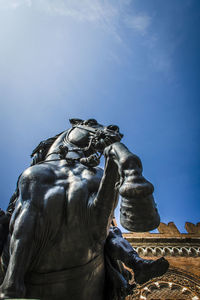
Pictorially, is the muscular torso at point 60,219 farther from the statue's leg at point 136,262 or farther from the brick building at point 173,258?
the brick building at point 173,258

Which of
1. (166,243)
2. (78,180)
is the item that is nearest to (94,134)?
(78,180)

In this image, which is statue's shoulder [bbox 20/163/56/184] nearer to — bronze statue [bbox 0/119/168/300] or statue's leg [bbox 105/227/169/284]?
bronze statue [bbox 0/119/168/300]

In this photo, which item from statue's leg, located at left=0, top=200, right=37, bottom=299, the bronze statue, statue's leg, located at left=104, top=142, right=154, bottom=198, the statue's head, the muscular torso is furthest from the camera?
the statue's head

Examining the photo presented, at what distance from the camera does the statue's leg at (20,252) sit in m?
1.30

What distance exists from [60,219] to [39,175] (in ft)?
1.42

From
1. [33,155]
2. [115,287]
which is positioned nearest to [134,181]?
[115,287]

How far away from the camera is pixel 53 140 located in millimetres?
2791

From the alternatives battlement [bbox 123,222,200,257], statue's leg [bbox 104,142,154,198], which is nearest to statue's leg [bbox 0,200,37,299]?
statue's leg [bbox 104,142,154,198]

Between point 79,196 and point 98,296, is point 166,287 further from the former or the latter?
point 79,196

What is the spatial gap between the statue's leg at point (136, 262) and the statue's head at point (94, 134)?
0.98 metres

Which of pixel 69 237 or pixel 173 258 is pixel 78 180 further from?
pixel 173 258

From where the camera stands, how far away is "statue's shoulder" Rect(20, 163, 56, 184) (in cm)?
176

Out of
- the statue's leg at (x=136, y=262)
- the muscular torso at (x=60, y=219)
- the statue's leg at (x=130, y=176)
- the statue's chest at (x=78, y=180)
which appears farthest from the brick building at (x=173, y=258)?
the statue's leg at (x=130, y=176)

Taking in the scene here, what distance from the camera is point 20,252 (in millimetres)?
1420
